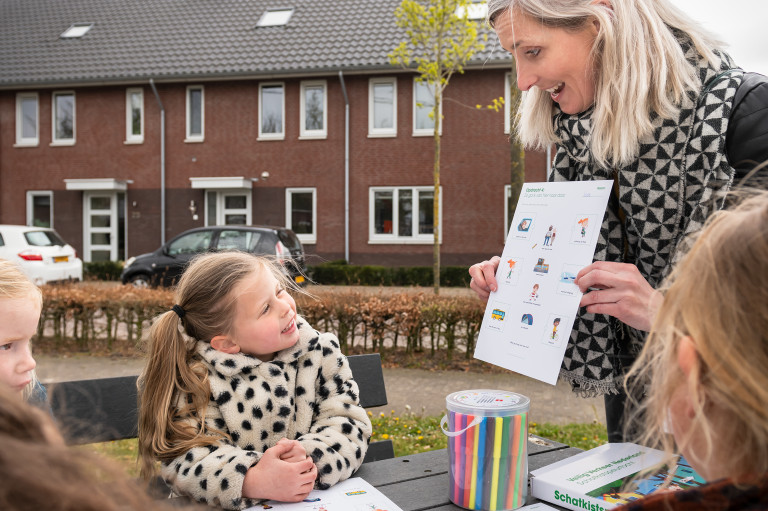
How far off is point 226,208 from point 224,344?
17544 millimetres

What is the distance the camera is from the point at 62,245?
44.3 ft

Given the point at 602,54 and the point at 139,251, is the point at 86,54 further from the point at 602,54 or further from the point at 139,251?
the point at 602,54

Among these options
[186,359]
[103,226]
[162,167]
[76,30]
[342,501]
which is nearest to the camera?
[342,501]

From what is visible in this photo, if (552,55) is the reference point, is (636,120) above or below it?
below

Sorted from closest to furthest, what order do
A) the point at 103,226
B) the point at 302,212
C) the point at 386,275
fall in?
the point at 386,275, the point at 302,212, the point at 103,226

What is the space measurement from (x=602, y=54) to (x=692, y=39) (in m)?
0.25

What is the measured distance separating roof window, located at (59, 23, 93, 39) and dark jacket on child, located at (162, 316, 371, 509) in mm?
21997

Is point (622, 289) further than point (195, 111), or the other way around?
point (195, 111)

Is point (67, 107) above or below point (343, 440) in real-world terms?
above

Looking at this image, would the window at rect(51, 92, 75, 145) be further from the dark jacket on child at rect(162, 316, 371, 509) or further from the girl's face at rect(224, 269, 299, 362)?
the dark jacket on child at rect(162, 316, 371, 509)

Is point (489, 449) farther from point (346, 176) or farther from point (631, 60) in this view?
point (346, 176)

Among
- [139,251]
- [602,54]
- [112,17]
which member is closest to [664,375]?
[602,54]

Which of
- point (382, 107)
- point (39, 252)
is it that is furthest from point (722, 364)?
point (382, 107)

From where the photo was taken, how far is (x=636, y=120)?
66.2 inches
